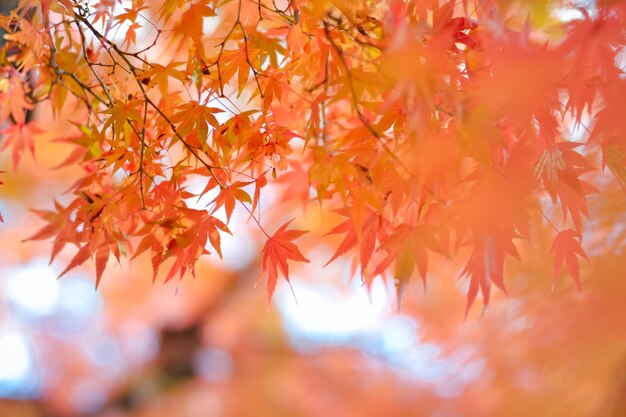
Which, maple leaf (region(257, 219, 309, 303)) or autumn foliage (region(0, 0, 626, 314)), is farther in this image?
maple leaf (region(257, 219, 309, 303))

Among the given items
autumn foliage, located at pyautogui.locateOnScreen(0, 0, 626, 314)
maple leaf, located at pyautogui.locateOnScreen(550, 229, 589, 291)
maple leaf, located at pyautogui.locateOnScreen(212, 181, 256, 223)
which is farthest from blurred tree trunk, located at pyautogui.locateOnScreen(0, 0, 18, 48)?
maple leaf, located at pyautogui.locateOnScreen(550, 229, 589, 291)

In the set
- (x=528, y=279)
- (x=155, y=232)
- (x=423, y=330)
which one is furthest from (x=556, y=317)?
(x=155, y=232)

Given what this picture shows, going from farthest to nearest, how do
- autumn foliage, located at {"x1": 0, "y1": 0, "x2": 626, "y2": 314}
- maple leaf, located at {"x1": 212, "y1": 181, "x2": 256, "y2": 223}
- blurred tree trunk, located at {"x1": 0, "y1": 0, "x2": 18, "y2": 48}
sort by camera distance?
blurred tree trunk, located at {"x1": 0, "y1": 0, "x2": 18, "y2": 48}
maple leaf, located at {"x1": 212, "y1": 181, "x2": 256, "y2": 223}
autumn foliage, located at {"x1": 0, "y1": 0, "x2": 626, "y2": 314}

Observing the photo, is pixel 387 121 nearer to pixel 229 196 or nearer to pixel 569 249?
pixel 229 196


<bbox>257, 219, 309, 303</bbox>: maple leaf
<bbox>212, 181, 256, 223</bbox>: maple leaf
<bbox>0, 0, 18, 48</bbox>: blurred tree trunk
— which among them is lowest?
<bbox>257, 219, 309, 303</bbox>: maple leaf

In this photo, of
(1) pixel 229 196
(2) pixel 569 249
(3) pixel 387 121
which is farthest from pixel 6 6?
(2) pixel 569 249

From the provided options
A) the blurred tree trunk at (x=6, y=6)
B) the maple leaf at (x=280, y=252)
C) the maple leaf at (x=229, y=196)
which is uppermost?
the blurred tree trunk at (x=6, y=6)

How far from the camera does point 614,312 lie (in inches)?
72.8

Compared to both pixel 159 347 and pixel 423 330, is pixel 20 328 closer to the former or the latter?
pixel 159 347

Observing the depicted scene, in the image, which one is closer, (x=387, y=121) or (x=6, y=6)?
(x=387, y=121)

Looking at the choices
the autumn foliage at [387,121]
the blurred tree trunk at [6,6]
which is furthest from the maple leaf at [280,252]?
the blurred tree trunk at [6,6]

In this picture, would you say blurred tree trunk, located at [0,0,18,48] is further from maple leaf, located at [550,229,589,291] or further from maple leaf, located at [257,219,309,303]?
maple leaf, located at [550,229,589,291]

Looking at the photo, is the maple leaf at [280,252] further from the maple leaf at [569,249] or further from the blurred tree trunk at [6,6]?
the blurred tree trunk at [6,6]

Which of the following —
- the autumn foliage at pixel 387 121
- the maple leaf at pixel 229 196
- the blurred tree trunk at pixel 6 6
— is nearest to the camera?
the autumn foliage at pixel 387 121
